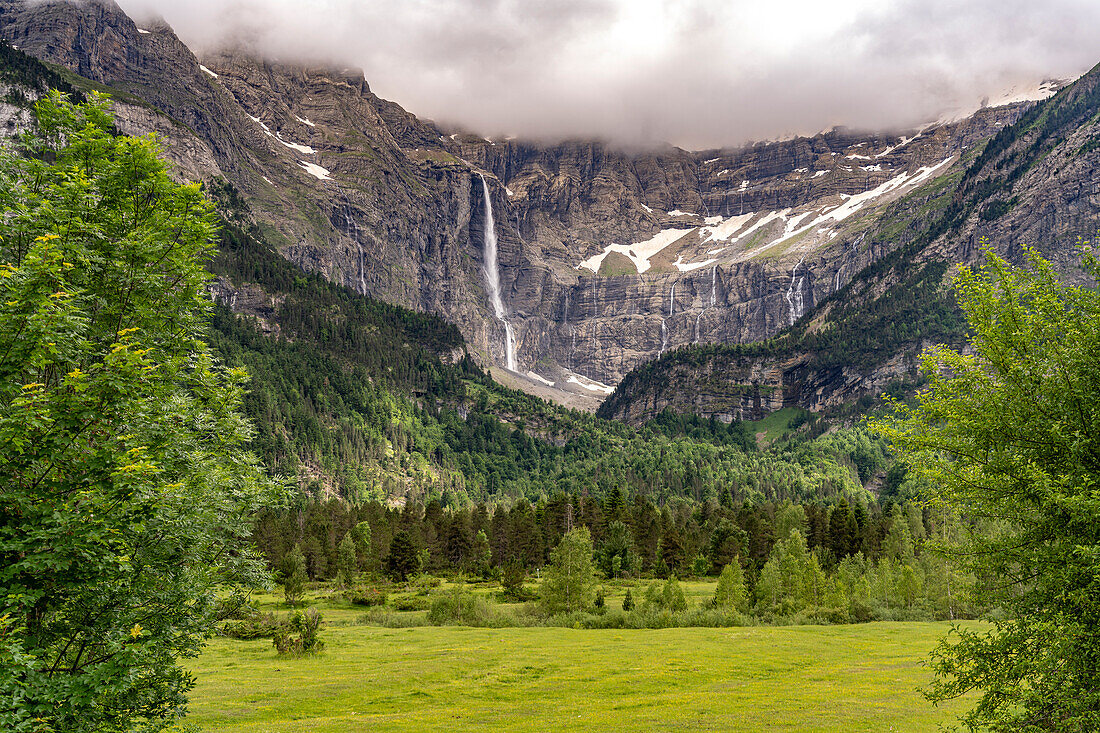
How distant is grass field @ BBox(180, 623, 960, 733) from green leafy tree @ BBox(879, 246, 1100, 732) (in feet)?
38.0

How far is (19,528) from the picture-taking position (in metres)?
13.1

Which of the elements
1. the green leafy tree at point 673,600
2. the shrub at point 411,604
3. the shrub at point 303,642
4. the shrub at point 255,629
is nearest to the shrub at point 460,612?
the shrub at point 411,604

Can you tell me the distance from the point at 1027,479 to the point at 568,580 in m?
61.4

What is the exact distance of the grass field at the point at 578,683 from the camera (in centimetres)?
2886

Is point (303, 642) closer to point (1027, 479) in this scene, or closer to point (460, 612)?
point (460, 612)

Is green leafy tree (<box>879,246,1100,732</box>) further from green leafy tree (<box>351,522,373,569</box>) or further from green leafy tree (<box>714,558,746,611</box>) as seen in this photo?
green leafy tree (<box>351,522,373,569</box>)

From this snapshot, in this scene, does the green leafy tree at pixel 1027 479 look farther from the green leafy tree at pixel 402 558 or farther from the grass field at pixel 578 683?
the green leafy tree at pixel 402 558

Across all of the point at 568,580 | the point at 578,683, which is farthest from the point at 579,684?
the point at 568,580

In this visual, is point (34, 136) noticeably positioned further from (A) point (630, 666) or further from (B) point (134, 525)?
(A) point (630, 666)

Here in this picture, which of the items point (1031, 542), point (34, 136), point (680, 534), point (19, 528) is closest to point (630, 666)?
point (1031, 542)

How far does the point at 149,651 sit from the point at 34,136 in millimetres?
15473

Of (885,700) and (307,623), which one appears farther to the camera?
(307,623)

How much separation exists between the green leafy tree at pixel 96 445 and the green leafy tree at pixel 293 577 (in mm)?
66657

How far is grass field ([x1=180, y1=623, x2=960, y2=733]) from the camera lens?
94.7 ft
